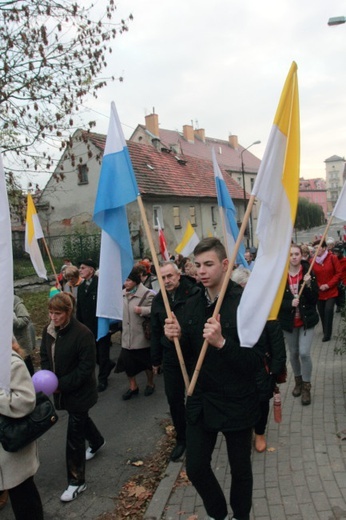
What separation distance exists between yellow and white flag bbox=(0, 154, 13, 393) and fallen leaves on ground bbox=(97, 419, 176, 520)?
1675 millimetres

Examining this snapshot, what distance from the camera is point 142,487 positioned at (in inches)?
160

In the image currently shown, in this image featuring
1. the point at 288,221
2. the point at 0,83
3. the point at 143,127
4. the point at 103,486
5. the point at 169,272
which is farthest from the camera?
the point at 143,127

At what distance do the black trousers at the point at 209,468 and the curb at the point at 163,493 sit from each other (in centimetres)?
72

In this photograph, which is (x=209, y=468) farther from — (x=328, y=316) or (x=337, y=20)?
(x=337, y=20)

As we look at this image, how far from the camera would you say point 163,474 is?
420 cm

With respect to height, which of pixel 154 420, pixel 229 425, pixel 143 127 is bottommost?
pixel 154 420

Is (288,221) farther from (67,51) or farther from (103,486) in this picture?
(67,51)

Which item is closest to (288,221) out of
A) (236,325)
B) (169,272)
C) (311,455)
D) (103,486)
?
(236,325)

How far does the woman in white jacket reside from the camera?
2.91 meters

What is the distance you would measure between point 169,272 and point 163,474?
1.93 metres

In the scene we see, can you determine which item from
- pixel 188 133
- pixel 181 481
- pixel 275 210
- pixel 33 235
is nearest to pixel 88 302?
pixel 33 235

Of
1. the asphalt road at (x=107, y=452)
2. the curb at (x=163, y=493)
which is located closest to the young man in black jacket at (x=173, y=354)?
the curb at (x=163, y=493)

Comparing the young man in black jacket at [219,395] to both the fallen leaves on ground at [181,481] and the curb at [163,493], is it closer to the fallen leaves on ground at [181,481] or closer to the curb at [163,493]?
the curb at [163,493]

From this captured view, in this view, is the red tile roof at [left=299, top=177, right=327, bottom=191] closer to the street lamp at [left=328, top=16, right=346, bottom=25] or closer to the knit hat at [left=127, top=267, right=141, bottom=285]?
the street lamp at [left=328, top=16, right=346, bottom=25]
